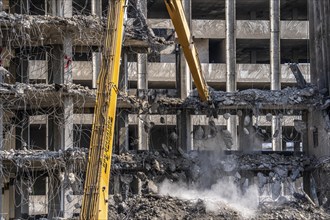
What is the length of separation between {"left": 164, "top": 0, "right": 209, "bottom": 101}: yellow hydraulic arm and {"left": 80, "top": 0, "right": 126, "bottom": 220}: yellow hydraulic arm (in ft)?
20.3

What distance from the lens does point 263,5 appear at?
50031mm

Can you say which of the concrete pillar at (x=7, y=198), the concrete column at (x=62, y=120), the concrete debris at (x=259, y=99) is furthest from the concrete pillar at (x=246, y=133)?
the concrete pillar at (x=7, y=198)

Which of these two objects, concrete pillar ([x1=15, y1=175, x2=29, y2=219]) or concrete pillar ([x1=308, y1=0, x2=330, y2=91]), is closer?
concrete pillar ([x1=15, y1=175, x2=29, y2=219])

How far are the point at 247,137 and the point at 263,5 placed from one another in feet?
56.9

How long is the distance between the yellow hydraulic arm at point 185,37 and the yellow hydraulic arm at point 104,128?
6.19m

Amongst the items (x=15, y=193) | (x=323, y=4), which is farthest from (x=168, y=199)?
(x=323, y=4)

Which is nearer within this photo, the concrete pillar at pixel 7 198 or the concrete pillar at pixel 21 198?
the concrete pillar at pixel 21 198

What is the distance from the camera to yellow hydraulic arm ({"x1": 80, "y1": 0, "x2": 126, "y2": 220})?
16453mm

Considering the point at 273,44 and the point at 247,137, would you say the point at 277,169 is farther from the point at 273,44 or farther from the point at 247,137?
the point at 273,44

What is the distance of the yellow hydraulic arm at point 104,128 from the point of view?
1645 centimetres

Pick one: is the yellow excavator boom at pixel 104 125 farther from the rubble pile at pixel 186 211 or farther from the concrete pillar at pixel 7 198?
the concrete pillar at pixel 7 198

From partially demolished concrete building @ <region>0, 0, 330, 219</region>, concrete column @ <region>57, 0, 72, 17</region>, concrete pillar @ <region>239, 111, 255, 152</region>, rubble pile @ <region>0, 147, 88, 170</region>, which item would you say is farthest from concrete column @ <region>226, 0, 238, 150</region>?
rubble pile @ <region>0, 147, 88, 170</region>

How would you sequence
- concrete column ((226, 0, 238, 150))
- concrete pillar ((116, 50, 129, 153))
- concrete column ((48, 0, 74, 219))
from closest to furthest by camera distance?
1. concrete column ((48, 0, 74, 219))
2. concrete pillar ((116, 50, 129, 153))
3. concrete column ((226, 0, 238, 150))

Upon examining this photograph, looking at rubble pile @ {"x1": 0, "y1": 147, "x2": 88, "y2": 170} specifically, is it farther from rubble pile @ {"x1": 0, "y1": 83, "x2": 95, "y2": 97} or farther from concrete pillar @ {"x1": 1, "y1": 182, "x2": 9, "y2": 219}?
concrete pillar @ {"x1": 1, "y1": 182, "x2": 9, "y2": 219}
